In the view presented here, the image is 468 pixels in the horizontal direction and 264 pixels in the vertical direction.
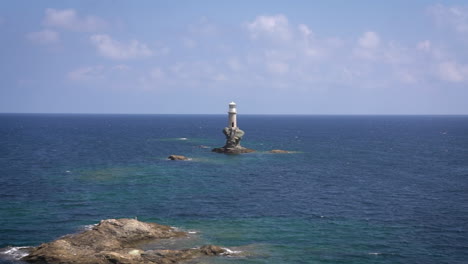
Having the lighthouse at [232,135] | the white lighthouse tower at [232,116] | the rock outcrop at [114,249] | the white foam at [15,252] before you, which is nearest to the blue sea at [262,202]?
the white foam at [15,252]

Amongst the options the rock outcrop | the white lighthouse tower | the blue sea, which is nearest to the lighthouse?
the white lighthouse tower

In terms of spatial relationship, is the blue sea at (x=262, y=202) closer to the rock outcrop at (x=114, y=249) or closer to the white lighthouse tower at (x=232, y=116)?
the rock outcrop at (x=114, y=249)

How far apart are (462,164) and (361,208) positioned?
54871mm

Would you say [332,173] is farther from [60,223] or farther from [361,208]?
[60,223]

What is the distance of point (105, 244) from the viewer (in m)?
42.2

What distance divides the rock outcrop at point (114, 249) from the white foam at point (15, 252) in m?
0.76

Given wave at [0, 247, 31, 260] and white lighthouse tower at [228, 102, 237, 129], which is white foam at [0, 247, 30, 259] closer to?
wave at [0, 247, 31, 260]

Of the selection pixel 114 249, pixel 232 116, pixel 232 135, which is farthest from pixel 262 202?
pixel 232 116

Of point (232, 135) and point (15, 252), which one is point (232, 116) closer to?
point (232, 135)

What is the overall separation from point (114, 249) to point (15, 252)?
29.5ft

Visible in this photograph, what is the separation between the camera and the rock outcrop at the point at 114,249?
3847 centimetres

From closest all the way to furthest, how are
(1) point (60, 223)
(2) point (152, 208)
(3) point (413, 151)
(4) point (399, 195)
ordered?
(1) point (60, 223) < (2) point (152, 208) < (4) point (399, 195) < (3) point (413, 151)

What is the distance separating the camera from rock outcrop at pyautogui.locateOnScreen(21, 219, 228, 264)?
38469mm

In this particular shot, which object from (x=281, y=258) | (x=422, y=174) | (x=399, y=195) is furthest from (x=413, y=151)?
(x=281, y=258)
